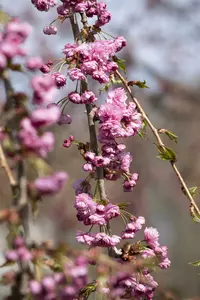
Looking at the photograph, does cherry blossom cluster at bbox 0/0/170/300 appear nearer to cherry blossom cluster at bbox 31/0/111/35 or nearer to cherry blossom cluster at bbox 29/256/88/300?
cherry blossom cluster at bbox 31/0/111/35

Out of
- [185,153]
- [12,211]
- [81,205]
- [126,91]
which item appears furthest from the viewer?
[185,153]

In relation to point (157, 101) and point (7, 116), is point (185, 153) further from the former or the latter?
point (7, 116)

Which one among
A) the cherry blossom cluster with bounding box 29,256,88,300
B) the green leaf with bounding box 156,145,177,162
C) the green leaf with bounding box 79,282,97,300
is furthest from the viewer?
the green leaf with bounding box 156,145,177,162

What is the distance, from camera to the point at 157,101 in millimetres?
7098

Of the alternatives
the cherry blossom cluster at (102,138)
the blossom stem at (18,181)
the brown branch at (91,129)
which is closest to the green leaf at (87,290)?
the cherry blossom cluster at (102,138)

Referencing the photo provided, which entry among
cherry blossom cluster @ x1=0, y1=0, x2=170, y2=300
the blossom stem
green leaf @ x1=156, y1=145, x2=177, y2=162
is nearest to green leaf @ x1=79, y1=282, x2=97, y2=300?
cherry blossom cluster @ x1=0, y1=0, x2=170, y2=300

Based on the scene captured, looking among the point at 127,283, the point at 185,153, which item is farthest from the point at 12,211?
the point at 185,153

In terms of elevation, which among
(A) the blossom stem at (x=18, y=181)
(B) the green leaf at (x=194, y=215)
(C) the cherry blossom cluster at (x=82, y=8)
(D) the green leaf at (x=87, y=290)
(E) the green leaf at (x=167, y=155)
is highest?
(C) the cherry blossom cluster at (x=82, y=8)

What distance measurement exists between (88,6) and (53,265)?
1.86 ft

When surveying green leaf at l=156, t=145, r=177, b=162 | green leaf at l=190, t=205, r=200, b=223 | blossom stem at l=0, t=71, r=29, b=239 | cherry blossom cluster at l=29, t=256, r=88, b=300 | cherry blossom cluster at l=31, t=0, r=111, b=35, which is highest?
cherry blossom cluster at l=31, t=0, r=111, b=35

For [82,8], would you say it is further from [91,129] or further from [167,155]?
[167,155]

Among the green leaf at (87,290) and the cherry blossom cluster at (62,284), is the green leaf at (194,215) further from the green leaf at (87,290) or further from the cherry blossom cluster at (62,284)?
the cherry blossom cluster at (62,284)

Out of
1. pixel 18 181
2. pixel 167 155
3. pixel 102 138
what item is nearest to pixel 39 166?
pixel 18 181

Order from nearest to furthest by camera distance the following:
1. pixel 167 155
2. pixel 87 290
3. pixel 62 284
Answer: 1. pixel 62 284
2. pixel 87 290
3. pixel 167 155
